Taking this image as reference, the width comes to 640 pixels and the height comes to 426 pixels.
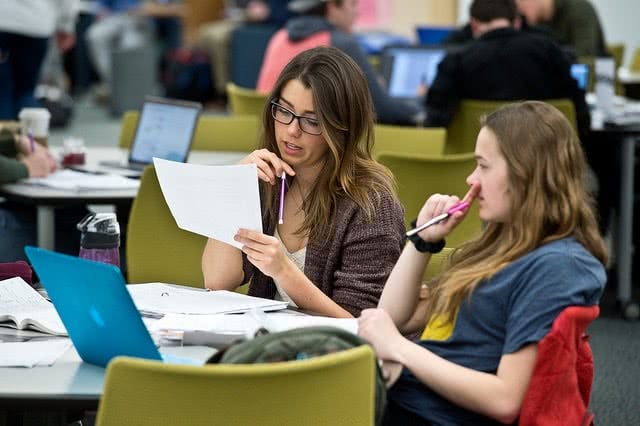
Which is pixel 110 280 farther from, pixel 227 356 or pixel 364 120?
pixel 364 120

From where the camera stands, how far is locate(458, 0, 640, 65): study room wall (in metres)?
10.3

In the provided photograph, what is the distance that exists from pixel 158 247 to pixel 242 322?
1.22 meters

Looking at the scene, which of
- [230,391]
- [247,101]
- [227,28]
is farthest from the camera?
[227,28]

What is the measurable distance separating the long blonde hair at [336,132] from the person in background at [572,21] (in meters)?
5.08

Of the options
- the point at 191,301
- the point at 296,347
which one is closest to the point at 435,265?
the point at 191,301

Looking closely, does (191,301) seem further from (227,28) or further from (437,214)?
(227,28)

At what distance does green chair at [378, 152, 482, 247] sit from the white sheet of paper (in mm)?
1535

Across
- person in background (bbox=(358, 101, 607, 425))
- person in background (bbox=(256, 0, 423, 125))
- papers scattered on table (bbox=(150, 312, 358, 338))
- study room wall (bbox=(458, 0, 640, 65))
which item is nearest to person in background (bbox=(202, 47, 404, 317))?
papers scattered on table (bbox=(150, 312, 358, 338))

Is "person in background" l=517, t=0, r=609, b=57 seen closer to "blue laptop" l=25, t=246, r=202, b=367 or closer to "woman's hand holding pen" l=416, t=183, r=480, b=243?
"woman's hand holding pen" l=416, t=183, r=480, b=243

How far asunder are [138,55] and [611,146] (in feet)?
20.8

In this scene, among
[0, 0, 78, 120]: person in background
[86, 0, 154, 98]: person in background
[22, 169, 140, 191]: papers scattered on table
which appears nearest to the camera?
[22, 169, 140, 191]: papers scattered on table

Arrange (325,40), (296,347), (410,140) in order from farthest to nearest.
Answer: (325,40) < (410,140) < (296,347)

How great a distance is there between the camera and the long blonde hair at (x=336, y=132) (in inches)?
106

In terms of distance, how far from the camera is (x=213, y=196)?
7.79 ft
